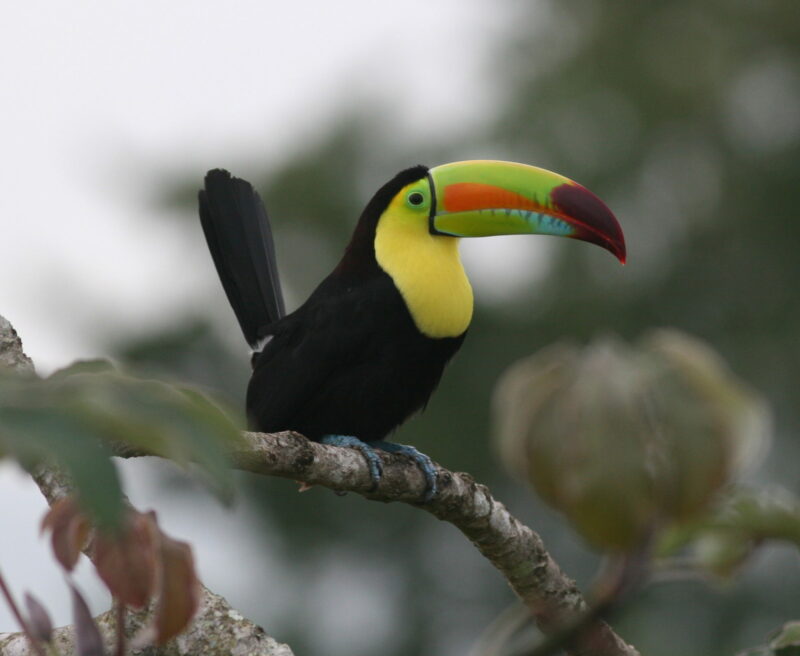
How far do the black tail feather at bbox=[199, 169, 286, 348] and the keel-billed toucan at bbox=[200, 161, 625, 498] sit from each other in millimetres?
365

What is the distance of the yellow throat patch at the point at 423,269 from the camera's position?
12.4ft

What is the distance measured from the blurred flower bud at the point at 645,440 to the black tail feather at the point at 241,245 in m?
3.52

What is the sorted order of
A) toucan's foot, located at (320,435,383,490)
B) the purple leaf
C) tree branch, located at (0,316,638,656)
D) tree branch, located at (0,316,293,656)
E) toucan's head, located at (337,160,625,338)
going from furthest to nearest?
toucan's head, located at (337,160,625,338) < toucan's foot, located at (320,435,383,490) < tree branch, located at (0,316,638,656) < tree branch, located at (0,316,293,656) < the purple leaf

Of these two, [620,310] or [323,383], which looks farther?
[620,310]

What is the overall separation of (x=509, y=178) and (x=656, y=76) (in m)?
18.0

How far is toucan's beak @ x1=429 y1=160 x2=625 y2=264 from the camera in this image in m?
3.61

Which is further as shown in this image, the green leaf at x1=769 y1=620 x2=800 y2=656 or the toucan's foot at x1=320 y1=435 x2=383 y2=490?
the toucan's foot at x1=320 y1=435 x2=383 y2=490

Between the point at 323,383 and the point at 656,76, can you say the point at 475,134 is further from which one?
the point at 323,383

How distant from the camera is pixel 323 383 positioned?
3854 mm

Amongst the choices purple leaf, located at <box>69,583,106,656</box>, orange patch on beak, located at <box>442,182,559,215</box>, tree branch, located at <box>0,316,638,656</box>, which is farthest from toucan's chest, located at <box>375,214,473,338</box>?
purple leaf, located at <box>69,583,106,656</box>

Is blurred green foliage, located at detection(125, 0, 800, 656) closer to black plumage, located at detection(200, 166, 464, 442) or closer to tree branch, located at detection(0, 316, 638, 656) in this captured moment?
black plumage, located at detection(200, 166, 464, 442)

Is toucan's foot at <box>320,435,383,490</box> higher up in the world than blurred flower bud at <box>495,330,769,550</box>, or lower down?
higher up

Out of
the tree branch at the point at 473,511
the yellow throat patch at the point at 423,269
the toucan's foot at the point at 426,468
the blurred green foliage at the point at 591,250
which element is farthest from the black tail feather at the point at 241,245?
the blurred green foliage at the point at 591,250

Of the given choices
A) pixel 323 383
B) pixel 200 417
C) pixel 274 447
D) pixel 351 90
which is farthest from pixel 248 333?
pixel 351 90
